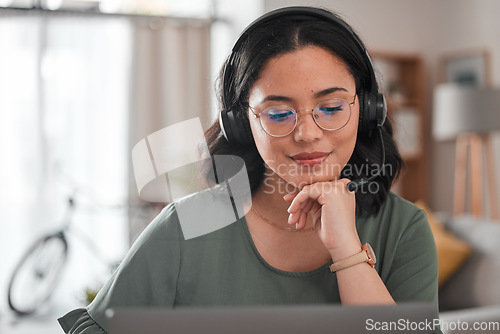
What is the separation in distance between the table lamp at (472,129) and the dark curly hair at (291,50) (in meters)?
2.59

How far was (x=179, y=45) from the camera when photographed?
404 centimetres

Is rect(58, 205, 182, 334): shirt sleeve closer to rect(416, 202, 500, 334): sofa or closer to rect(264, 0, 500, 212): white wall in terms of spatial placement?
rect(416, 202, 500, 334): sofa

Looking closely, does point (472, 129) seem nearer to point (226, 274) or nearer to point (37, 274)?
point (37, 274)

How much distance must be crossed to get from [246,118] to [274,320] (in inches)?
17.6

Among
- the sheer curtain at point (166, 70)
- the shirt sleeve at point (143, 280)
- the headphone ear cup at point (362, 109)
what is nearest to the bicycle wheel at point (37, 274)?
the sheer curtain at point (166, 70)

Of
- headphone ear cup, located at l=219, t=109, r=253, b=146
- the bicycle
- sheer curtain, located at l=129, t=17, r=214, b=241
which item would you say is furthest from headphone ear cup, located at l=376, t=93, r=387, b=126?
sheer curtain, located at l=129, t=17, r=214, b=241

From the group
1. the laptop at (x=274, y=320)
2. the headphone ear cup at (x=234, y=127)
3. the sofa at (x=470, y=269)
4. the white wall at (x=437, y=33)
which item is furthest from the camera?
the white wall at (x=437, y=33)

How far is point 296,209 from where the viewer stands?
0.82 m

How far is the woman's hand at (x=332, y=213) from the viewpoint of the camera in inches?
31.4

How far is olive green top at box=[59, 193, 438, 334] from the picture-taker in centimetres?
84

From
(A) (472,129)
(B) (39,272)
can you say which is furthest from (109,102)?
(A) (472,129)

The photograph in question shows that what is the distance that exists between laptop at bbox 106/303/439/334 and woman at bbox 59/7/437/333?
0.25 metres

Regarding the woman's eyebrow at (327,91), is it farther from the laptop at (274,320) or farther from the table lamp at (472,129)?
the table lamp at (472,129)

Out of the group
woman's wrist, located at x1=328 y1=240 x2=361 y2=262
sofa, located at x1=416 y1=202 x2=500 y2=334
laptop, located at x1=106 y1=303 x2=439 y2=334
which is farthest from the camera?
sofa, located at x1=416 y1=202 x2=500 y2=334
